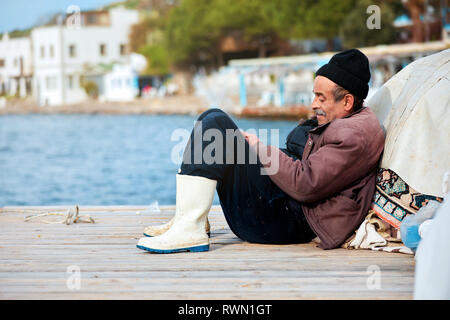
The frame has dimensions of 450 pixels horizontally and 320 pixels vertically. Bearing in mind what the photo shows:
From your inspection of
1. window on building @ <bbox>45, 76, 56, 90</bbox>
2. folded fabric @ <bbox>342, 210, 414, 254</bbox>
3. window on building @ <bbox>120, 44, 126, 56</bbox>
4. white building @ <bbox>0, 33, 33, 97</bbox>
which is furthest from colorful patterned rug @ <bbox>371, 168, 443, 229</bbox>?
white building @ <bbox>0, 33, 33, 97</bbox>

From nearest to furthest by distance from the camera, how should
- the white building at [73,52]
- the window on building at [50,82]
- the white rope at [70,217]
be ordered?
1. the white rope at [70,217]
2. the white building at [73,52]
3. the window on building at [50,82]

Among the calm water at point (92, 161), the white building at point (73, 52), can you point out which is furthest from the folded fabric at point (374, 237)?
the white building at point (73, 52)

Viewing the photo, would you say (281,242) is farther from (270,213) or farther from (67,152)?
(67,152)

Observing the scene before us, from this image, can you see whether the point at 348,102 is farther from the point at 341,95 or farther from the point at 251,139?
the point at 251,139

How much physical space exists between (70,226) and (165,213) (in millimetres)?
766

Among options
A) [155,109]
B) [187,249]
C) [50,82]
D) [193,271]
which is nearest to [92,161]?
[187,249]

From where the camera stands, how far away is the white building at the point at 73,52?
59.2m

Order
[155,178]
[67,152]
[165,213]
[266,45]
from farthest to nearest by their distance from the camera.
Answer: [266,45] < [67,152] < [155,178] < [165,213]

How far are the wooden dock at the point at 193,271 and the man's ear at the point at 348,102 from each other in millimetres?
663

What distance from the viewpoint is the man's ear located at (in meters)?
3.13

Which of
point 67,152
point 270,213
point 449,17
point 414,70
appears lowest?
point 67,152

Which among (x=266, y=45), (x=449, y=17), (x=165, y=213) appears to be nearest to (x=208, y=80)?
(x=266, y=45)

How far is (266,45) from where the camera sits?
1828 inches

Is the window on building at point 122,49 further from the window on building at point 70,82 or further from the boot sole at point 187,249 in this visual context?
the boot sole at point 187,249
